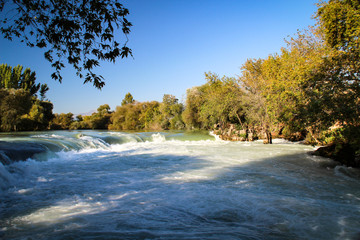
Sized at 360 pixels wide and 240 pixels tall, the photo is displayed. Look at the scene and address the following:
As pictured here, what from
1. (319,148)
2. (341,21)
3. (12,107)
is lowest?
(319,148)

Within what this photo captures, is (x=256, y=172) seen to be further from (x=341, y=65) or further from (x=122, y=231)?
(x=122, y=231)

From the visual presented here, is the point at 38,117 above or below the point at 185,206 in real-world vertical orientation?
above

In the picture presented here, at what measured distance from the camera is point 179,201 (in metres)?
4.38

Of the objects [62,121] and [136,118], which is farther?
[136,118]

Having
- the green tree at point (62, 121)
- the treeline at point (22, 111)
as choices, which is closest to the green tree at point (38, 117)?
the treeline at point (22, 111)

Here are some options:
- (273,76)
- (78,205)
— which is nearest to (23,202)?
(78,205)

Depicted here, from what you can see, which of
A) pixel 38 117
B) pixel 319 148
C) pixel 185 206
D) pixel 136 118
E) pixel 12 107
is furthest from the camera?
pixel 136 118

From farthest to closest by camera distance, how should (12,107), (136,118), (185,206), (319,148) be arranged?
(136,118), (12,107), (319,148), (185,206)

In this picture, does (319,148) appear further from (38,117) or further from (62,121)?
(62,121)

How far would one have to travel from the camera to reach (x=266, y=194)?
4801 millimetres

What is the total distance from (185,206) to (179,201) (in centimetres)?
29

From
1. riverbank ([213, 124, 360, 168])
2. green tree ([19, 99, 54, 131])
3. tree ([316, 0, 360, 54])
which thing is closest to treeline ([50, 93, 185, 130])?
green tree ([19, 99, 54, 131])

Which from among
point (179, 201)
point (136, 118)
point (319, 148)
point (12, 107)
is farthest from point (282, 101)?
point (136, 118)

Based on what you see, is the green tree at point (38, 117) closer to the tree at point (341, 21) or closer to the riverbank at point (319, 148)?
the riverbank at point (319, 148)
